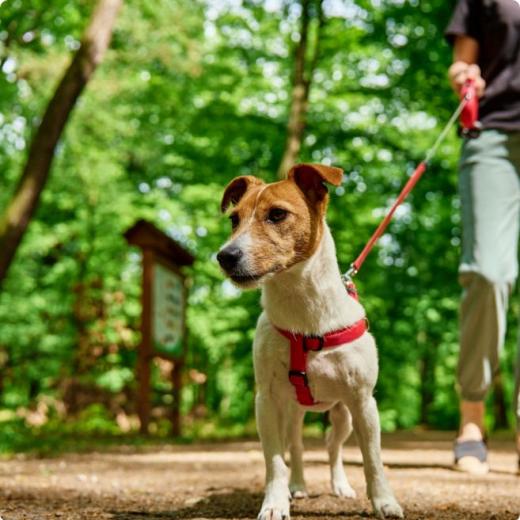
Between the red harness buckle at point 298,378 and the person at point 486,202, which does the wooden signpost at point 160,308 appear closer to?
the person at point 486,202

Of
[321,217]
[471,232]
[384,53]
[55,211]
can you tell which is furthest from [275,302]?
[55,211]

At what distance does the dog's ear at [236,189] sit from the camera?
3396 mm

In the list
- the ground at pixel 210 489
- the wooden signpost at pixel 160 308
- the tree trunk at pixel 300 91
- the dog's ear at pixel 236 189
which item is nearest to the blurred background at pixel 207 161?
the tree trunk at pixel 300 91

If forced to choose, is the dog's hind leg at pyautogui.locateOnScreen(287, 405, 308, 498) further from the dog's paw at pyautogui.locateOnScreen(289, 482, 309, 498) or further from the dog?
the dog

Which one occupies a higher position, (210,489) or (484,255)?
(484,255)

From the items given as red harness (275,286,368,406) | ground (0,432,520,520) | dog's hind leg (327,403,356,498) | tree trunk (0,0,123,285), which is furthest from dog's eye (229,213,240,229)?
tree trunk (0,0,123,285)

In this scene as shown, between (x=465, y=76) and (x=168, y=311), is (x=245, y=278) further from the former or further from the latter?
(x=168, y=311)

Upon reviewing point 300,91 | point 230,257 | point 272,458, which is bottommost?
point 272,458

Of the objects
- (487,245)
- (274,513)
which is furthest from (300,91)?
(274,513)

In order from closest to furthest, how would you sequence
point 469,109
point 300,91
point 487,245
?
point 487,245
point 469,109
point 300,91

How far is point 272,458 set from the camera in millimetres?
3008

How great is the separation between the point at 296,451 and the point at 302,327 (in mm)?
910

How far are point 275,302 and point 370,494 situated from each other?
34.3 inches

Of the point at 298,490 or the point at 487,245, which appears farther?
the point at 487,245
